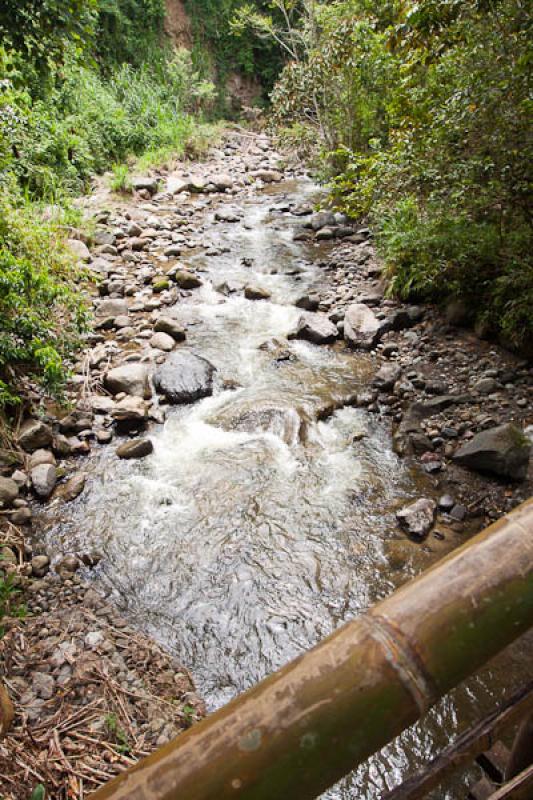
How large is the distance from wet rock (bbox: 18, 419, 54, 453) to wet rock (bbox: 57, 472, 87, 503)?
47 cm

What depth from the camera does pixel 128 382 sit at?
5.17m

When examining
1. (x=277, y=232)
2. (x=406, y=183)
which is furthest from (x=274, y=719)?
(x=277, y=232)

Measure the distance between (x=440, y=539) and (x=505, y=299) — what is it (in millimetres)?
2878

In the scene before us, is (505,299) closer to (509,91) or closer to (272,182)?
(509,91)

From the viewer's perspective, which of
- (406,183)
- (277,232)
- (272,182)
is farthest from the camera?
(272,182)

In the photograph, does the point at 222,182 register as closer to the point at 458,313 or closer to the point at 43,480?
the point at 458,313

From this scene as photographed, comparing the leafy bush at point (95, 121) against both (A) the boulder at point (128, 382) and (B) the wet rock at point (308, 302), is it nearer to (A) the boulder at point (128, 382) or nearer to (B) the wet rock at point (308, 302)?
(A) the boulder at point (128, 382)

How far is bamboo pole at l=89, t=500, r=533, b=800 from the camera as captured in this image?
0.63 meters

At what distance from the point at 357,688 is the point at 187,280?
7.48 m

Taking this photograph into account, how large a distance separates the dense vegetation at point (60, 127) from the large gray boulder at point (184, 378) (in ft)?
3.53

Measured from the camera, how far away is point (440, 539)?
354cm

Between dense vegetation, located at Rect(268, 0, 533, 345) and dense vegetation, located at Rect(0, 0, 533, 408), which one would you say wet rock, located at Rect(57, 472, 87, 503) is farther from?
dense vegetation, located at Rect(268, 0, 533, 345)

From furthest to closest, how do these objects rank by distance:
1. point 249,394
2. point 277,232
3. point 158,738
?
point 277,232
point 249,394
point 158,738

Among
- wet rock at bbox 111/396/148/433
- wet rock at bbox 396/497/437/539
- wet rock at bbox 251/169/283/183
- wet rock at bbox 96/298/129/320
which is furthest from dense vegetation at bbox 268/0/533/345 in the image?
wet rock at bbox 251/169/283/183
